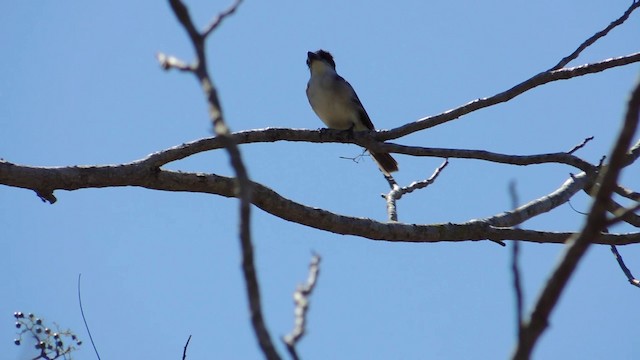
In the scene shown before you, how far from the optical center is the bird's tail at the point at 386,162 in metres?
8.12

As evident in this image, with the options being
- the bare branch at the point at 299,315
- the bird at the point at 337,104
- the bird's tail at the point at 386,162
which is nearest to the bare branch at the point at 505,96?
the bird's tail at the point at 386,162

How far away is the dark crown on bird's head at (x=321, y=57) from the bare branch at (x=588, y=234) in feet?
25.9

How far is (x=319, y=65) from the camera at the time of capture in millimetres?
9289

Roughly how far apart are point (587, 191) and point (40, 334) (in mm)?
3637

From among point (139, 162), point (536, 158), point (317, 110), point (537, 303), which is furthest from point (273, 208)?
point (317, 110)

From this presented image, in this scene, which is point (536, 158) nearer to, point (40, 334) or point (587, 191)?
point (587, 191)

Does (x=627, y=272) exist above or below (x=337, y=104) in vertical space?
below

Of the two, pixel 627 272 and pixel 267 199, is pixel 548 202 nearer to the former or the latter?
pixel 627 272

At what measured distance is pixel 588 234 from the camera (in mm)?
1526

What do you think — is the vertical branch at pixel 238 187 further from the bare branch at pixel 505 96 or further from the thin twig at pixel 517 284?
the bare branch at pixel 505 96

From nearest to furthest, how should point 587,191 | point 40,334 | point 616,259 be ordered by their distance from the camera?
point 40,334 → point 616,259 → point 587,191

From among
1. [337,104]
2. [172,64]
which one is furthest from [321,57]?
[172,64]

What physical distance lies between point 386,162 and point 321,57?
1.82 metres

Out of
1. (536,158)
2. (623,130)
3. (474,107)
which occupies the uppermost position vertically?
(474,107)
